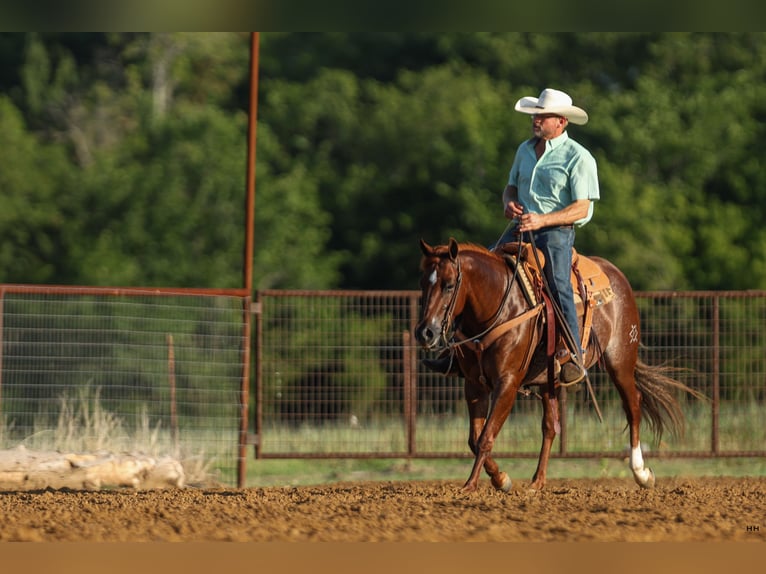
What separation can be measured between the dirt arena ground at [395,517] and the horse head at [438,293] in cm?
112

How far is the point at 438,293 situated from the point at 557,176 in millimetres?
1604

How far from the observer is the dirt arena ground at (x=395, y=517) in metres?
7.40

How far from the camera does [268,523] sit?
7.85 m

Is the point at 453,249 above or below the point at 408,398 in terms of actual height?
above

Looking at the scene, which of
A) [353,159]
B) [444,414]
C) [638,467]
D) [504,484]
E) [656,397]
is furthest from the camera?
[353,159]

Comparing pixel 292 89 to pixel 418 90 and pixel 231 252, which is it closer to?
pixel 418 90

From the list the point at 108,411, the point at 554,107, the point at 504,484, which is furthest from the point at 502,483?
the point at 108,411

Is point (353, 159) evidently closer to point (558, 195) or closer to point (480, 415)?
point (558, 195)

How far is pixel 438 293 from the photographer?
30.7 feet

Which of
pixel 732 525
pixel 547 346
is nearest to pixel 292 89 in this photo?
pixel 547 346

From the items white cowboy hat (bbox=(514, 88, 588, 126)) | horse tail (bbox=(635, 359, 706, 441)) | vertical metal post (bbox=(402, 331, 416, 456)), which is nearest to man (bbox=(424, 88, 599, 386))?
white cowboy hat (bbox=(514, 88, 588, 126))

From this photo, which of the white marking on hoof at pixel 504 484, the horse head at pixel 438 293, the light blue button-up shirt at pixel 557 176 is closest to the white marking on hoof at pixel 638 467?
the white marking on hoof at pixel 504 484

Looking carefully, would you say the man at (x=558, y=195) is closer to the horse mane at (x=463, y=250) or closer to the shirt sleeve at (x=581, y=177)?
the shirt sleeve at (x=581, y=177)

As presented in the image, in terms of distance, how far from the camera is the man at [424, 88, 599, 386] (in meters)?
10.2
